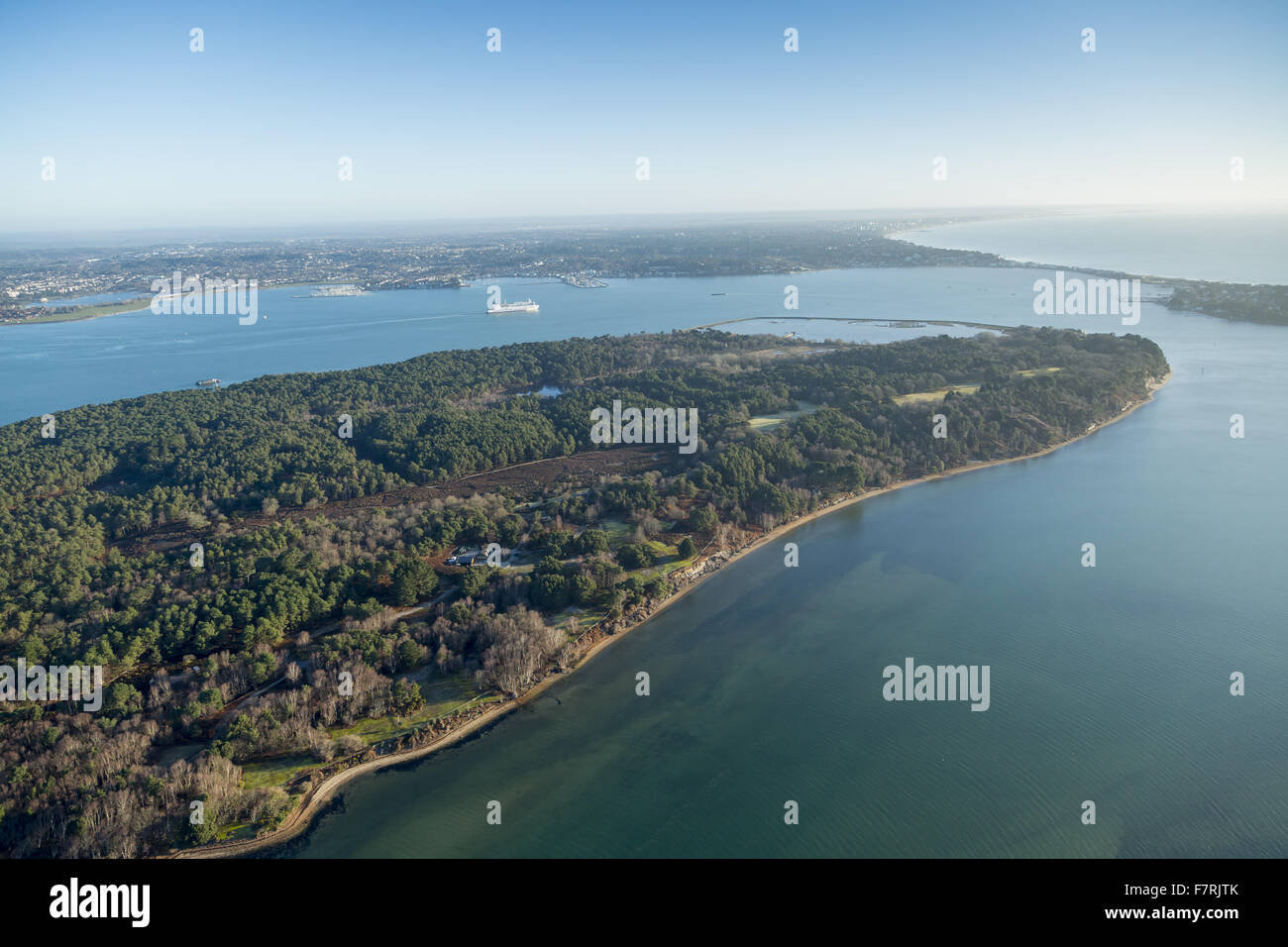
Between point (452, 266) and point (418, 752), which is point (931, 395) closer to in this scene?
point (418, 752)

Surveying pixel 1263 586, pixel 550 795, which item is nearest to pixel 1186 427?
pixel 1263 586

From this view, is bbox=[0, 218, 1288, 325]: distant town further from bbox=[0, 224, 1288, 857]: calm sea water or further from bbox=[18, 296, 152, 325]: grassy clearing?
bbox=[0, 224, 1288, 857]: calm sea water

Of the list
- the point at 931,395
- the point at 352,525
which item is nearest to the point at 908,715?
the point at 352,525

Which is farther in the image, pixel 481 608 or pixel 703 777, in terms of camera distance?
pixel 481 608

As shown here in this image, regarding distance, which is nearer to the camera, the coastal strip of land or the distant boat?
the coastal strip of land

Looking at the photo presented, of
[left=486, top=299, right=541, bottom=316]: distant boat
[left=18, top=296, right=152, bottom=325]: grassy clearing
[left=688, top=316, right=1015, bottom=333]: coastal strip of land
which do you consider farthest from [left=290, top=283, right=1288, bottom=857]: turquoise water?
[left=18, top=296, right=152, bottom=325]: grassy clearing

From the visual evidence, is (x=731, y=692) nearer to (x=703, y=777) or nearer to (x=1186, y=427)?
(x=703, y=777)
